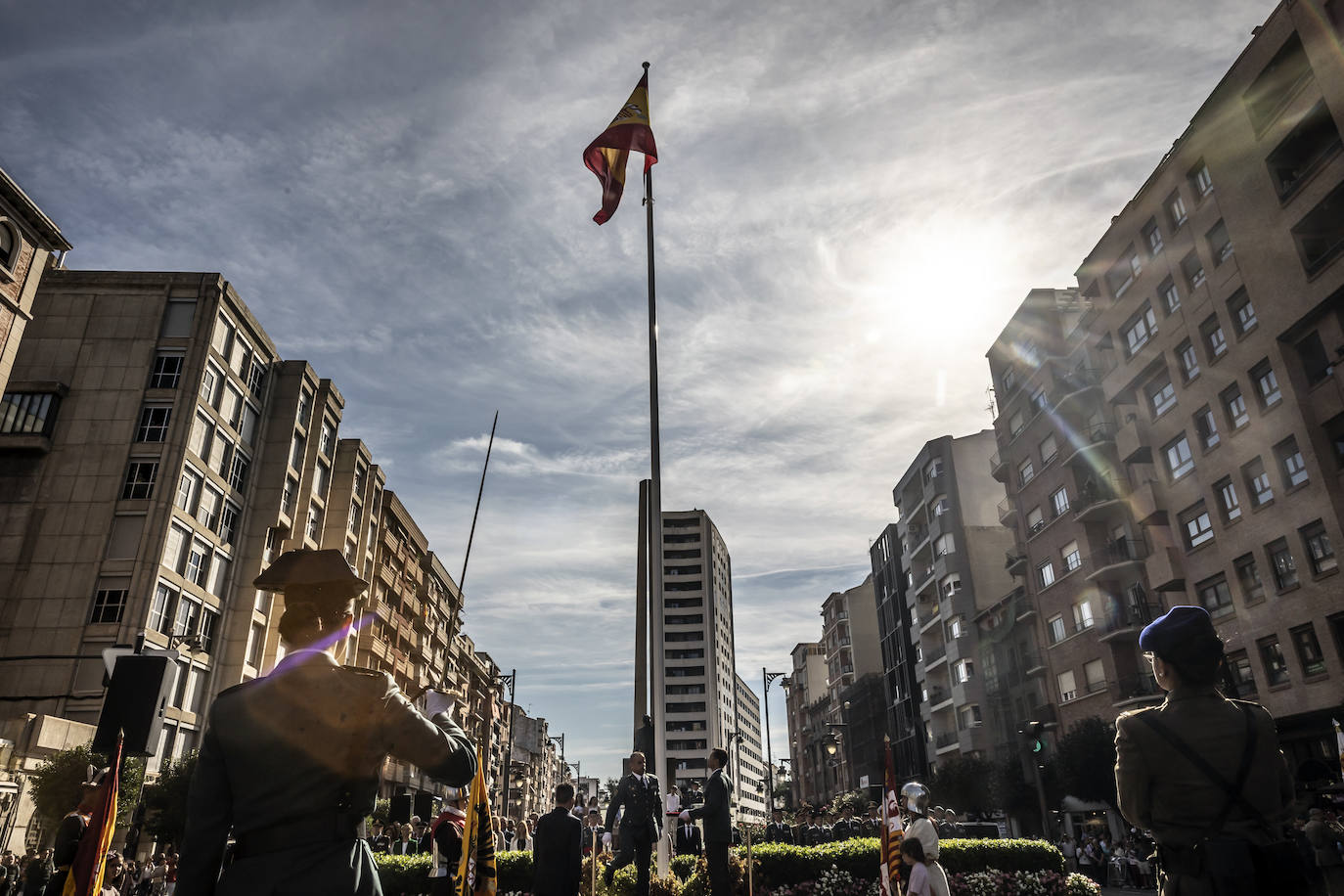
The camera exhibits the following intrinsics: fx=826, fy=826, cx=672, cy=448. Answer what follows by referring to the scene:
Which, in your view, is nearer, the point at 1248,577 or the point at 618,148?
the point at 618,148

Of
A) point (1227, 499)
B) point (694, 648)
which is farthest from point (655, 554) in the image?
point (694, 648)

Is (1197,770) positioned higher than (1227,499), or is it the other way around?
(1227,499)

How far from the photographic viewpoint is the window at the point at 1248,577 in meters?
28.3

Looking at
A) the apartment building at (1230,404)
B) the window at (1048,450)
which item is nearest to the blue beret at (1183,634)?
the apartment building at (1230,404)

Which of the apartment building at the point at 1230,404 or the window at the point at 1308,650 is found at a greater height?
the apartment building at the point at 1230,404

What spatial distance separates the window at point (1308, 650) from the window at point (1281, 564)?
4.51 feet

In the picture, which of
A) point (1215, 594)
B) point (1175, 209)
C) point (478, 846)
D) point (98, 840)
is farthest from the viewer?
point (1175, 209)

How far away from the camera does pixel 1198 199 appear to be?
32156 millimetres

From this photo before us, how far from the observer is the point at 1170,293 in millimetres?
34250

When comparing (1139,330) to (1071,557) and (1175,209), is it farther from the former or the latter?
(1071,557)

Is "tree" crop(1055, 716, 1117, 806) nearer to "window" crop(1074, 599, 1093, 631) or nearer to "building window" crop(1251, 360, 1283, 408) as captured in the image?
"window" crop(1074, 599, 1093, 631)

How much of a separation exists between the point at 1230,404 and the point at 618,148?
2616 centimetres

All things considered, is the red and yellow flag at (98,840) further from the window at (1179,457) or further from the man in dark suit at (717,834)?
the window at (1179,457)

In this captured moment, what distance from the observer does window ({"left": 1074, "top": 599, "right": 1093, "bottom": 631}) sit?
38.1 m
